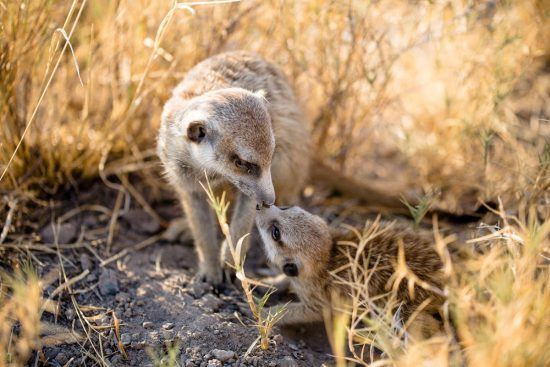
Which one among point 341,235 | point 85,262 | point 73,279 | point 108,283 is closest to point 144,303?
point 108,283

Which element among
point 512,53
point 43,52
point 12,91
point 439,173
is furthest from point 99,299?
point 512,53

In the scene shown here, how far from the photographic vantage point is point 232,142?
2.53 meters

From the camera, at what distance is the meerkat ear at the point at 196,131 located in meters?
2.57

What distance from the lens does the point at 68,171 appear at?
3420 mm

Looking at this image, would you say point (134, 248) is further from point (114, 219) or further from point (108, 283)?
point (108, 283)


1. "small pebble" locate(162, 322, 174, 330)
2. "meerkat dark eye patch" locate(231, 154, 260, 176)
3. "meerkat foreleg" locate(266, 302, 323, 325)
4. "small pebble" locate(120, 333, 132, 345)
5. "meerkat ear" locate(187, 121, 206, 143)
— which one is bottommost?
"meerkat foreleg" locate(266, 302, 323, 325)

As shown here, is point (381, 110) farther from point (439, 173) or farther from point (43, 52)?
point (43, 52)

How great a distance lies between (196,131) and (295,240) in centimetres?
81

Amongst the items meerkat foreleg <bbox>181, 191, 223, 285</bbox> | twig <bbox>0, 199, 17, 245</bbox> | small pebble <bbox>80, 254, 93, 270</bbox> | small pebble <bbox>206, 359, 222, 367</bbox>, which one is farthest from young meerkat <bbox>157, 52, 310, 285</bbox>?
twig <bbox>0, 199, 17, 245</bbox>

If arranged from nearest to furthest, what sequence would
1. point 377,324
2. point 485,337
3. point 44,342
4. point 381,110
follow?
1. point 485,337
2. point 377,324
3. point 44,342
4. point 381,110

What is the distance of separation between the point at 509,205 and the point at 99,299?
99.4 inches

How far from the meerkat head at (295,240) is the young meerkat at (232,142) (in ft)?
0.50

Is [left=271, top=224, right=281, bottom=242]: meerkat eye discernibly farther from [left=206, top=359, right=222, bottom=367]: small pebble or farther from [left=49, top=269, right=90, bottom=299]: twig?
[left=49, top=269, right=90, bottom=299]: twig

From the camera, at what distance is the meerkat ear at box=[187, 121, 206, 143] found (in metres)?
2.57
